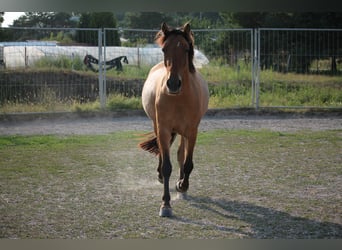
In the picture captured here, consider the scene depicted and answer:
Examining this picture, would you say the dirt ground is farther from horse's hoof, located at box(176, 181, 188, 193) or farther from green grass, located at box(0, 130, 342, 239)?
horse's hoof, located at box(176, 181, 188, 193)

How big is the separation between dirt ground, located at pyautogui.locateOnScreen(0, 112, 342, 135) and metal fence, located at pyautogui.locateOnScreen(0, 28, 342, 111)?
0.28 metres

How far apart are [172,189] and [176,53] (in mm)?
1250

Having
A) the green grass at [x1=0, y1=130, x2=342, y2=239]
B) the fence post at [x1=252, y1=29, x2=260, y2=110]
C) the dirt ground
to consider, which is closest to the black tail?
the green grass at [x1=0, y1=130, x2=342, y2=239]

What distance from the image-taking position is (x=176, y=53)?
3.12 meters

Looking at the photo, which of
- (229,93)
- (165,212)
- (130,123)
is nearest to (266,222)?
(165,212)

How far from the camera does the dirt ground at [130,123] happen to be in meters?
6.27

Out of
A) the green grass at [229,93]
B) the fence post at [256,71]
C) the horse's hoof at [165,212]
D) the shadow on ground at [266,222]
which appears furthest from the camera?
the fence post at [256,71]

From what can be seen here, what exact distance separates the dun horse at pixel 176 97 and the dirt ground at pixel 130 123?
2.66 meters

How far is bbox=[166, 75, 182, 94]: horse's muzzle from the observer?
10.0 ft

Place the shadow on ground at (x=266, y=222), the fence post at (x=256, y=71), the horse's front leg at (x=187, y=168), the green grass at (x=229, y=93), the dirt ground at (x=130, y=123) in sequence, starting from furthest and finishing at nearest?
the fence post at (x=256, y=71) < the green grass at (x=229, y=93) < the dirt ground at (x=130, y=123) < the horse's front leg at (x=187, y=168) < the shadow on ground at (x=266, y=222)

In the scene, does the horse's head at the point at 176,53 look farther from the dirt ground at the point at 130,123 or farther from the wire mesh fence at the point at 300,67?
the dirt ground at the point at 130,123

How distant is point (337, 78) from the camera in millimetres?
5250

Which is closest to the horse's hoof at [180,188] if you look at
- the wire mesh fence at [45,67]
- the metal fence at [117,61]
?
the metal fence at [117,61]

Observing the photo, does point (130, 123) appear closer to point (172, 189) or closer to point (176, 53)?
point (172, 189)
